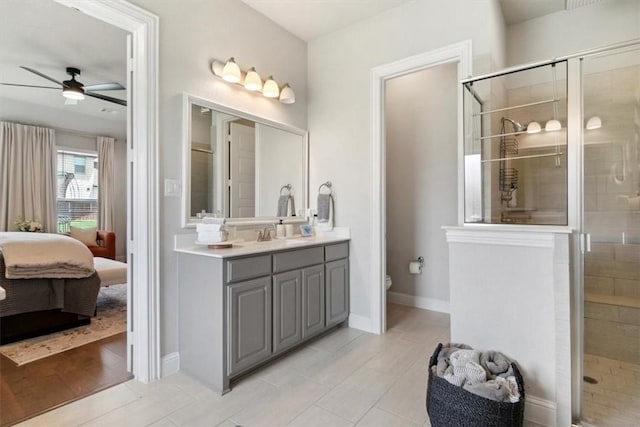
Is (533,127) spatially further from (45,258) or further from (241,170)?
(45,258)

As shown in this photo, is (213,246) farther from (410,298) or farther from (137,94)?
(410,298)

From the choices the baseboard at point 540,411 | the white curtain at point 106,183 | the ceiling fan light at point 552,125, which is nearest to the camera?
the baseboard at point 540,411

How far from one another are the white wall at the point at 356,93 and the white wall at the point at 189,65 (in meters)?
0.54

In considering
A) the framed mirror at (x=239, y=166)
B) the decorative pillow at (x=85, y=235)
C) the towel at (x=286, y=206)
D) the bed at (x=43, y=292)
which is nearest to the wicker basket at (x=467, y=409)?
the framed mirror at (x=239, y=166)

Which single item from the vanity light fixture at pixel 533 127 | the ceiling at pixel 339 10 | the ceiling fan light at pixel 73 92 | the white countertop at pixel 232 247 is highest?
the ceiling at pixel 339 10

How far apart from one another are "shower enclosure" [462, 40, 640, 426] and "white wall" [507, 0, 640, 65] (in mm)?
980

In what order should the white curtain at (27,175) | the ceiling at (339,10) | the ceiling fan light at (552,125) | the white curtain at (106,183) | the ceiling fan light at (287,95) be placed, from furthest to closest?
the white curtain at (106,183) → the white curtain at (27,175) → the ceiling fan light at (287,95) → the ceiling at (339,10) → the ceiling fan light at (552,125)

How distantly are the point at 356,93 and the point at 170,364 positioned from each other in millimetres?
2658

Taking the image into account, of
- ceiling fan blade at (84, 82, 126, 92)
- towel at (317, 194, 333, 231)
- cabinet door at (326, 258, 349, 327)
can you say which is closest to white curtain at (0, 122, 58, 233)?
ceiling fan blade at (84, 82, 126, 92)

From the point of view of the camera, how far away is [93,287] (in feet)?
→ 10.0

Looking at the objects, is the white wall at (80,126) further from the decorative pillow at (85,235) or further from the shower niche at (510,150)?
the shower niche at (510,150)

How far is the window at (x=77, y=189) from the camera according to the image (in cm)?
573

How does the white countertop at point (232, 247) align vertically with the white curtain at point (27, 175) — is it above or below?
below

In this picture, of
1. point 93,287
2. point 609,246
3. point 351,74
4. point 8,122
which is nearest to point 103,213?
point 8,122
